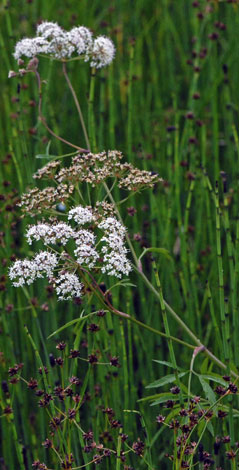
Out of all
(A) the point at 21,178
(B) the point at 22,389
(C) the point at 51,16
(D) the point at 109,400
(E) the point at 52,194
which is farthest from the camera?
(C) the point at 51,16

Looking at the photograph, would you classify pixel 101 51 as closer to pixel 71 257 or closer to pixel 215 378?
pixel 71 257

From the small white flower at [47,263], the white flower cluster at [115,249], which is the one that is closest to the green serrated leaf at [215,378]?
the white flower cluster at [115,249]

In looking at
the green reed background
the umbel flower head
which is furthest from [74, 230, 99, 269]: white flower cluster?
the green reed background

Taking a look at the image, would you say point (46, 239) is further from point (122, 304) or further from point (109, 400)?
point (122, 304)

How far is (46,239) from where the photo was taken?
1.88 meters

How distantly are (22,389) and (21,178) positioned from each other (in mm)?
875

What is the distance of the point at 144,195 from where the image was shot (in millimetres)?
3461

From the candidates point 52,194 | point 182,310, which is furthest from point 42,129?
point 52,194

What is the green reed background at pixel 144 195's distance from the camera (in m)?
2.41

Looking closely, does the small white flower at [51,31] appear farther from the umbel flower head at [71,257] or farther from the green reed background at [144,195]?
the umbel flower head at [71,257]

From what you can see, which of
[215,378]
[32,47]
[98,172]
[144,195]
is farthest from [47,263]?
[144,195]

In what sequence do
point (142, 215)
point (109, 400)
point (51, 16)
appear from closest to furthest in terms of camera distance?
point (109, 400) < point (142, 215) < point (51, 16)

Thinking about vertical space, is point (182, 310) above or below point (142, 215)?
below

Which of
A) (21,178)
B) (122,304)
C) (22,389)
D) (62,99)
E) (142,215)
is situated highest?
(62,99)
